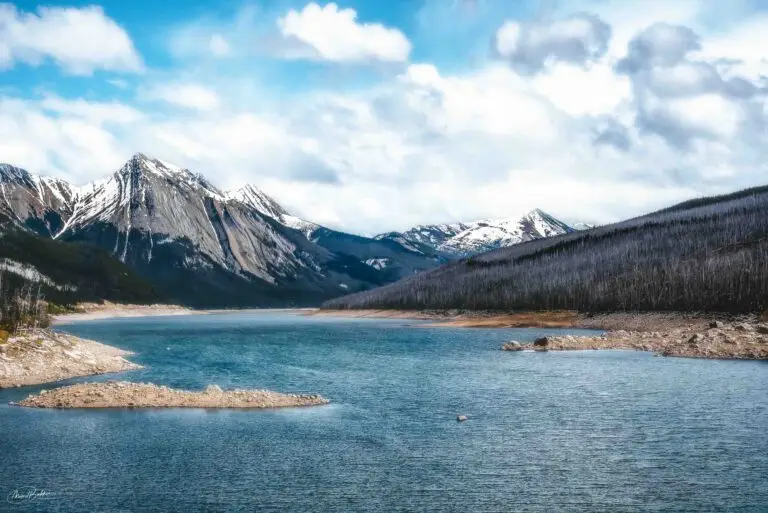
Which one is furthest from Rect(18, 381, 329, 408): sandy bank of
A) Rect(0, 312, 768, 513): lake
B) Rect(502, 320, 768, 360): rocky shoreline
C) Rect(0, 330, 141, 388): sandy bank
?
Rect(502, 320, 768, 360): rocky shoreline

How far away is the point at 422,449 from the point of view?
142ft

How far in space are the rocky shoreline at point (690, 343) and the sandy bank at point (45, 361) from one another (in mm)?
62066

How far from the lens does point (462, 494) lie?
112ft

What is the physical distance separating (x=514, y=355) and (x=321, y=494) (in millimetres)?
74549

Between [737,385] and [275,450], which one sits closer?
[275,450]

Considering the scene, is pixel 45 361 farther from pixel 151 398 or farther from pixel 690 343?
pixel 690 343

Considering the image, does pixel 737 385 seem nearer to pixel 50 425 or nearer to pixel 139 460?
pixel 139 460

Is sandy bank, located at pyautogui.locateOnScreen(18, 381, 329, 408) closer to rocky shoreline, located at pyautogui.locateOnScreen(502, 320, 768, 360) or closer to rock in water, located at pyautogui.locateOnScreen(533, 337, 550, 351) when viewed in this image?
rocky shoreline, located at pyautogui.locateOnScreen(502, 320, 768, 360)

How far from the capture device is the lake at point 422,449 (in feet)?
110

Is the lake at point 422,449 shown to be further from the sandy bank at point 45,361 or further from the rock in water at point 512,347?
the rock in water at point 512,347

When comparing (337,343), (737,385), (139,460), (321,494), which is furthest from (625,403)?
(337,343)

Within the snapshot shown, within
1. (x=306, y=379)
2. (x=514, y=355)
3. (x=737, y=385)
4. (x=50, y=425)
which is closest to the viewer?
(x=50, y=425)

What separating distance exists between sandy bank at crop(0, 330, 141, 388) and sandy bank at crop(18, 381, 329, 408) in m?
14.7

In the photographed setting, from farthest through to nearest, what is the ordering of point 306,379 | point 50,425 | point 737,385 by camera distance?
point 306,379
point 737,385
point 50,425
